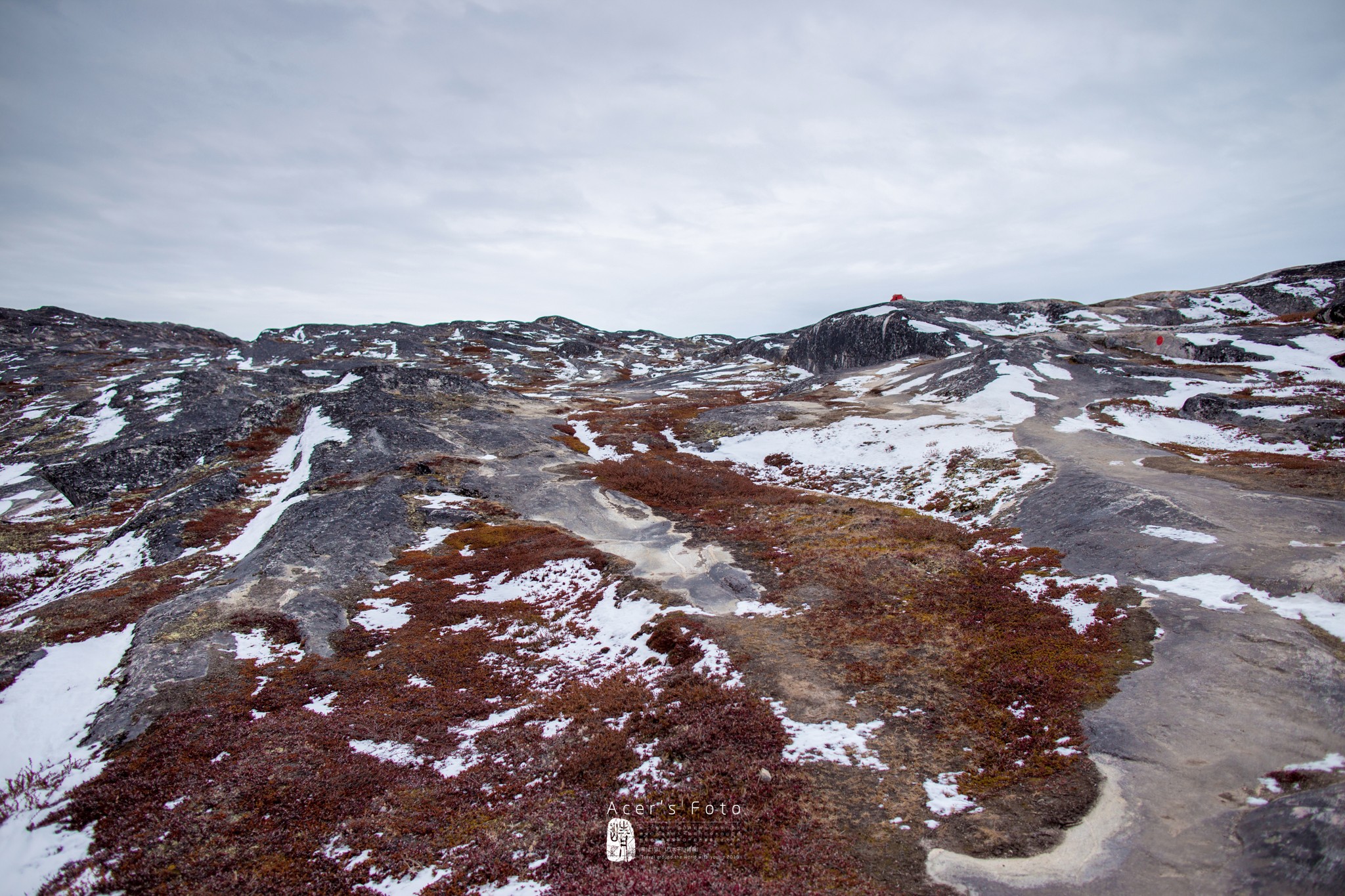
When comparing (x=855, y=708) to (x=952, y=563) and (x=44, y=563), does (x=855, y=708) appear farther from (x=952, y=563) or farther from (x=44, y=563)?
(x=44, y=563)

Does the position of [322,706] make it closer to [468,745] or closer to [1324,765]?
[468,745]

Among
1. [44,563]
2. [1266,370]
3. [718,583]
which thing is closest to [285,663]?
[718,583]

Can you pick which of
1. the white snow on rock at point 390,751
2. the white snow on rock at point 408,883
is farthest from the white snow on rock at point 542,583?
the white snow on rock at point 408,883

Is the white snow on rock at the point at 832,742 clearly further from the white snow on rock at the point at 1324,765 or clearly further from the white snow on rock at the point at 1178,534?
the white snow on rock at the point at 1178,534

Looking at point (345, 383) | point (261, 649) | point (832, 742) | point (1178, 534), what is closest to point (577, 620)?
point (261, 649)

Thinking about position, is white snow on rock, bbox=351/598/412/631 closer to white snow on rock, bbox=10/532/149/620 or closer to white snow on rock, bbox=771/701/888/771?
white snow on rock, bbox=10/532/149/620

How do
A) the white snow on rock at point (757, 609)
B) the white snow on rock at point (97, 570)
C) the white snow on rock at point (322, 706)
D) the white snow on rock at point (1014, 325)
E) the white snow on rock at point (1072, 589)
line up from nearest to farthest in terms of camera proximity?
the white snow on rock at point (1072, 589) < the white snow on rock at point (322, 706) < the white snow on rock at point (757, 609) < the white snow on rock at point (97, 570) < the white snow on rock at point (1014, 325)

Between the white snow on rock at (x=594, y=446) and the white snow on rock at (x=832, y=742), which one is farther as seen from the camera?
the white snow on rock at (x=594, y=446)
